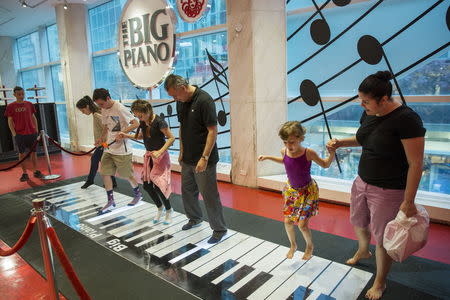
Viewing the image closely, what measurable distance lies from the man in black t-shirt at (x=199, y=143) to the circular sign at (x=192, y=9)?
2.58 meters

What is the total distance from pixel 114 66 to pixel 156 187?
5622 mm

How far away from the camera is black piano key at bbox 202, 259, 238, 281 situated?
2693mm

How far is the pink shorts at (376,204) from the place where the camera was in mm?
2082

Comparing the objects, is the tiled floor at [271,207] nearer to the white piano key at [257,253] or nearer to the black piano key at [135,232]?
the white piano key at [257,253]

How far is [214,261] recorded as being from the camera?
2943mm

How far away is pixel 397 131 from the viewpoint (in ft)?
6.36

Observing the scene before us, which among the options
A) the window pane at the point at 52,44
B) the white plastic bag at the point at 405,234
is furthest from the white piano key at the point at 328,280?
the window pane at the point at 52,44

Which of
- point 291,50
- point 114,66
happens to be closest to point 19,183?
point 114,66

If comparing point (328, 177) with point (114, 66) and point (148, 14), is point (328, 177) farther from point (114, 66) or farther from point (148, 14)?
point (114, 66)

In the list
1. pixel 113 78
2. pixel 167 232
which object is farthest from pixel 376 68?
pixel 113 78

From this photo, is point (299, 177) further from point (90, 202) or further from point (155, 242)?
point (90, 202)

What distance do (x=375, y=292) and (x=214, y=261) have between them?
1307 millimetres

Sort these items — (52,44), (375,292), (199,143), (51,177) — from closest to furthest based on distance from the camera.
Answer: (375,292) < (199,143) < (51,177) < (52,44)

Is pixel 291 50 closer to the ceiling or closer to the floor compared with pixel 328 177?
closer to the ceiling
